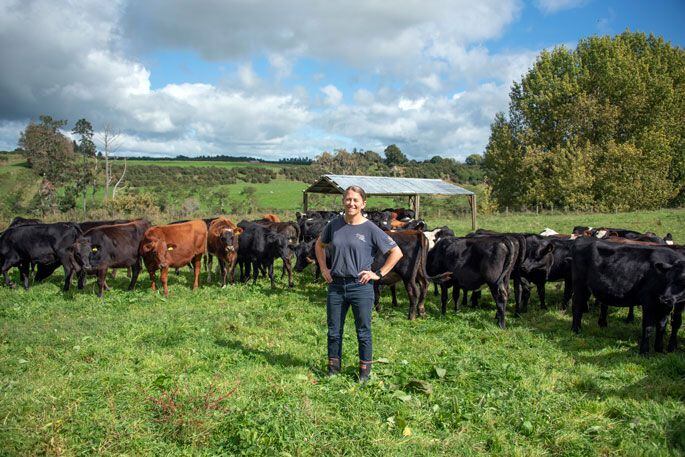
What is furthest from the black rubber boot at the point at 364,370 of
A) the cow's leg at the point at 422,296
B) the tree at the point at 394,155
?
the tree at the point at 394,155

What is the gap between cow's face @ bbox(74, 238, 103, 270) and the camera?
10305mm

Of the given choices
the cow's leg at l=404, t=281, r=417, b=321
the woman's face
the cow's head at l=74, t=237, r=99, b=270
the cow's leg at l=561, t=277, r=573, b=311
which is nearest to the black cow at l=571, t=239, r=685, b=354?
the cow's leg at l=561, t=277, r=573, b=311

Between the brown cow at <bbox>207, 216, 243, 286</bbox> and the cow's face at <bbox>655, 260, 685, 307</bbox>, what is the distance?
914 centimetres

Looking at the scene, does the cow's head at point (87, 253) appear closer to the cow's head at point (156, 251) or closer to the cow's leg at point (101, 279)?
the cow's leg at point (101, 279)

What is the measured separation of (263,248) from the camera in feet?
39.6

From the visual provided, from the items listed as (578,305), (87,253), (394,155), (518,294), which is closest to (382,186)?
(518,294)

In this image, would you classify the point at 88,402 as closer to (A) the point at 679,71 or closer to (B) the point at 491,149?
(B) the point at 491,149

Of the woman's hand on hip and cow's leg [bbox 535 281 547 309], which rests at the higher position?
the woman's hand on hip

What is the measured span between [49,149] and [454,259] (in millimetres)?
47996

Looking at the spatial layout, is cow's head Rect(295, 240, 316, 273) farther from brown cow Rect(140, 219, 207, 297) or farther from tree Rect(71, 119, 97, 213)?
tree Rect(71, 119, 97, 213)

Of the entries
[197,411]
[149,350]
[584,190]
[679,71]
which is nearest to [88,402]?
[197,411]

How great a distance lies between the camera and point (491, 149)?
38.4 m

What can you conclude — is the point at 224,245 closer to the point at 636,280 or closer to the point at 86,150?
the point at 636,280

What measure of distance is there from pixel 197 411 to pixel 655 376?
5.78 meters
